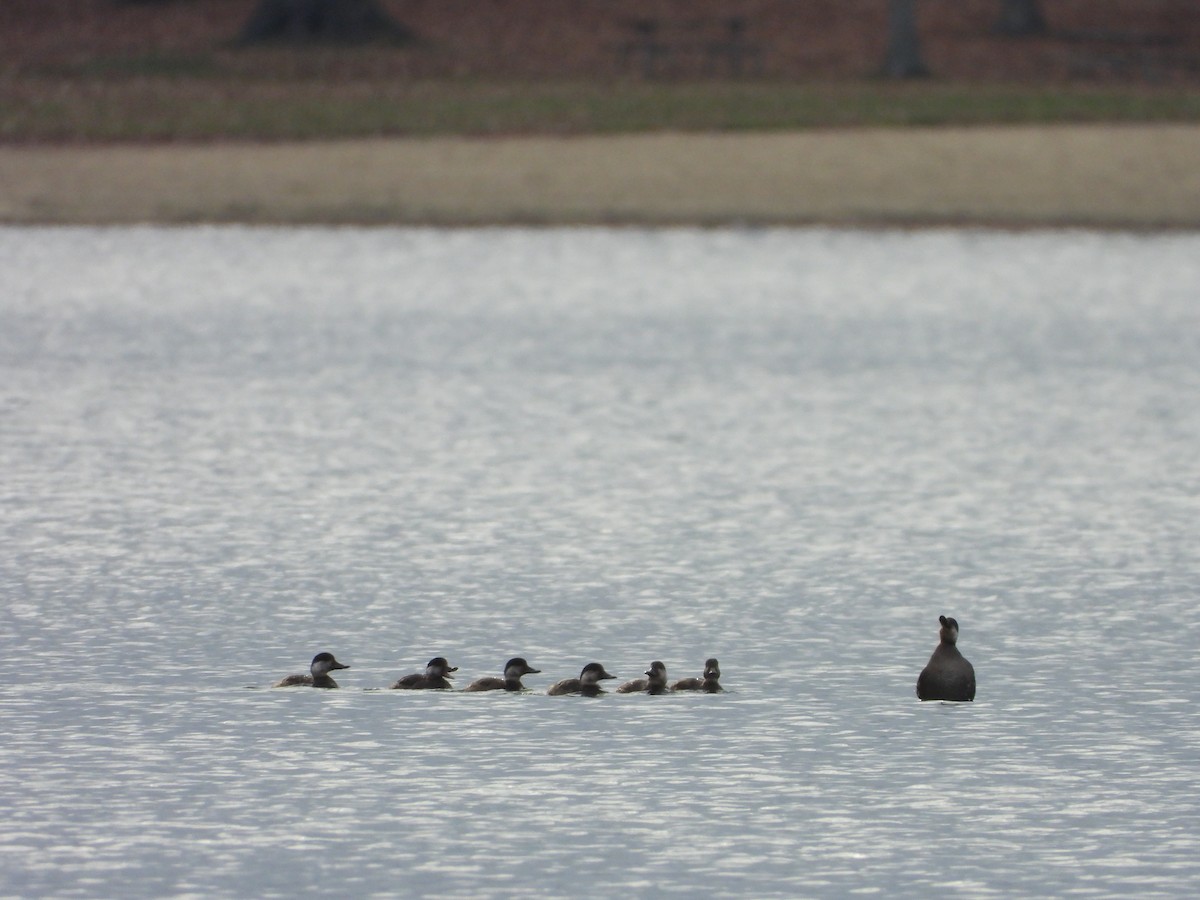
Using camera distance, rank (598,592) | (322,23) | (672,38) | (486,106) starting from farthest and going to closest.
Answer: (322,23) < (672,38) < (486,106) < (598,592)

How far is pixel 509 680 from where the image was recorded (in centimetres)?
873

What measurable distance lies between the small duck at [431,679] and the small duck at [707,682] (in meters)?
0.80

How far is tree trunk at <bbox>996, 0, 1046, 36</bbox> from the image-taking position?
3919 cm

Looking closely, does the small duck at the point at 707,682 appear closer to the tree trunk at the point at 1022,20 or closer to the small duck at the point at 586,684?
the small duck at the point at 586,684

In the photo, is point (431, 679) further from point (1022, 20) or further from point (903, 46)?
point (1022, 20)

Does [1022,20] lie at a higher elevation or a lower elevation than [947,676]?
higher

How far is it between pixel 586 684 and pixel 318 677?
3.07 ft

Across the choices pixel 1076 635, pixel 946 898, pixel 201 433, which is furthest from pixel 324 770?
pixel 201 433

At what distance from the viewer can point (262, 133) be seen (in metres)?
28.8

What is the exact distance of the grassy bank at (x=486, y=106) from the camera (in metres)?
29.0

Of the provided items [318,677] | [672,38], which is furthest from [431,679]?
[672,38]

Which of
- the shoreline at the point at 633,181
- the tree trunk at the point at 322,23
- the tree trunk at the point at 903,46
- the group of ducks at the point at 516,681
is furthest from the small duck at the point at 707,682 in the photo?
the tree trunk at the point at 322,23

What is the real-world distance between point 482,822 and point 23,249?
18.7 meters

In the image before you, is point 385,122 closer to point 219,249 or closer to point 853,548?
point 219,249
